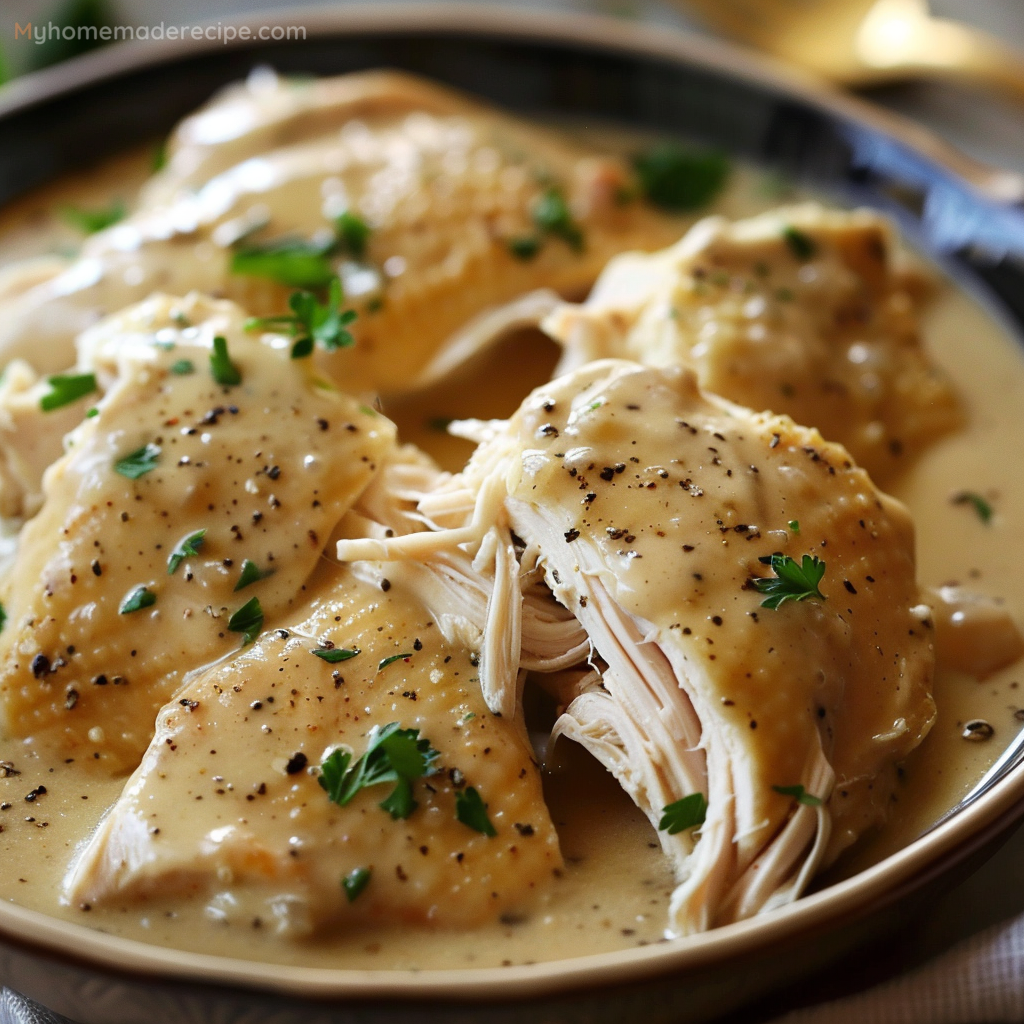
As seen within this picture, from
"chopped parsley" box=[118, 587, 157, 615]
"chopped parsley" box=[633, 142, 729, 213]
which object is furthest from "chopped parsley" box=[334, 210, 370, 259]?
"chopped parsley" box=[118, 587, 157, 615]

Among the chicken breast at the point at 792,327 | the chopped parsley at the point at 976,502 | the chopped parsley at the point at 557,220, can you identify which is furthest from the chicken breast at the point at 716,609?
the chopped parsley at the point at 557,220

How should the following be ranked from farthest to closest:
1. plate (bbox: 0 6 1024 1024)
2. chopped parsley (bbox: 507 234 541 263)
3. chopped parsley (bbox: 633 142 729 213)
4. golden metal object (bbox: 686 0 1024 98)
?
golden metal object (bbox: 686 0 1024 98) → chopped parsley (bbox: 633 142 729 213) → chopped parsley (bbox: 507 234 541 263) → plate (bbox: 0 6 1024 1024)

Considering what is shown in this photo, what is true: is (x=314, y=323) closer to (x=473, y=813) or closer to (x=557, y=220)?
(x=557, y=220)

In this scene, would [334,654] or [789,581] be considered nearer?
[789,581]

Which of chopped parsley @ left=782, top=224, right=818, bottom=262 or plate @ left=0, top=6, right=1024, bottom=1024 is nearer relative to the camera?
plate @ left=0, top=6, right=1024, bottom=1024

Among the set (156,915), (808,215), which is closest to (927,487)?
(808,215)

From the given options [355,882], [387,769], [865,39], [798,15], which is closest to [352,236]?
[387,769]

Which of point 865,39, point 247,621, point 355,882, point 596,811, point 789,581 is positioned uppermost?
point 865,39

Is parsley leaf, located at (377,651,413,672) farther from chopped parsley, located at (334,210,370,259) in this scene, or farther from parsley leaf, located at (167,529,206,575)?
chopped parsley, located at (334,210,370,259)
